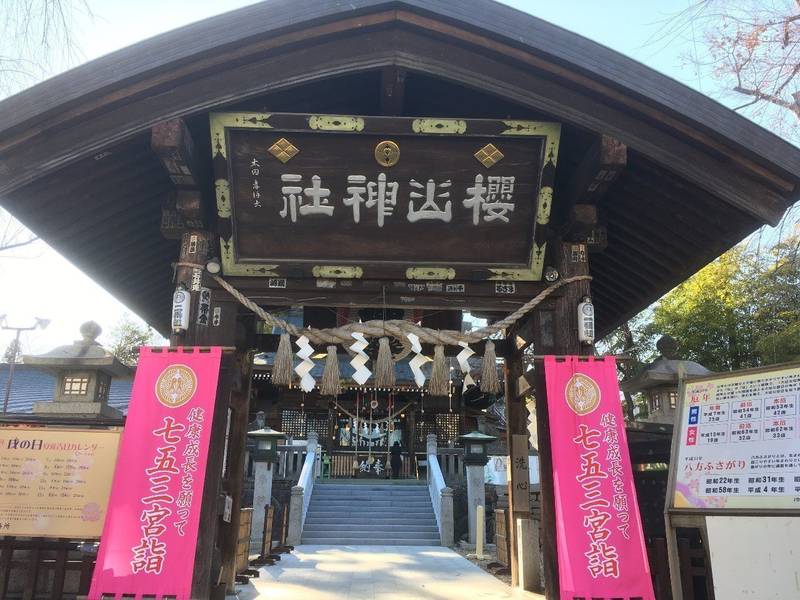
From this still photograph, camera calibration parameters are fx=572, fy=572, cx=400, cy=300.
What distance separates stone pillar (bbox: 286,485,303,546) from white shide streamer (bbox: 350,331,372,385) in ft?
31.0

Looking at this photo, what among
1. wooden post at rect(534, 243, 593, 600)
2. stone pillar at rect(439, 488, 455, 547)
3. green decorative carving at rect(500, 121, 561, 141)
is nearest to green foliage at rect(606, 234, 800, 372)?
stone pillar at rect(439, 488, 455, 547)

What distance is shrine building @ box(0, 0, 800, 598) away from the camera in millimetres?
4598

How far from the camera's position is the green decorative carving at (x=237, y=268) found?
218 inches

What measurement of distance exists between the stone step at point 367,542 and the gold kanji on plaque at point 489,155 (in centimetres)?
1101

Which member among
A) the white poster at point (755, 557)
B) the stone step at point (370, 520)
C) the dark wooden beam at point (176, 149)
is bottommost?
the stone step at point (370, 520)

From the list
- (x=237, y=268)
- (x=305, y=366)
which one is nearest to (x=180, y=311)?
(x=237, y=268)

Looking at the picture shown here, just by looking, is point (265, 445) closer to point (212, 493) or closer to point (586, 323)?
point (212, 493)

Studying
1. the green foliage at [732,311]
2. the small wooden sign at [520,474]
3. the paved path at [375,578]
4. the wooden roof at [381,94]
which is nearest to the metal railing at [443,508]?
the paved path at [375,578]

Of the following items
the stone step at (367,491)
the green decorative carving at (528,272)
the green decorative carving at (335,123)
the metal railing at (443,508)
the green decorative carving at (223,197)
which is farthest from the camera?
the stone step at (367,491)

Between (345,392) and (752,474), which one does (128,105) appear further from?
(345,392)

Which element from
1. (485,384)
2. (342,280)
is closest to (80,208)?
(342,280)

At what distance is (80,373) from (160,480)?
4.73 m

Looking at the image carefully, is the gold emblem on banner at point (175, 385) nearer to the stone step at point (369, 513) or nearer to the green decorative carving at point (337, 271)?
the green decorative carving at point (337, 271)

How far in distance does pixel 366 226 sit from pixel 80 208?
2762 mm
